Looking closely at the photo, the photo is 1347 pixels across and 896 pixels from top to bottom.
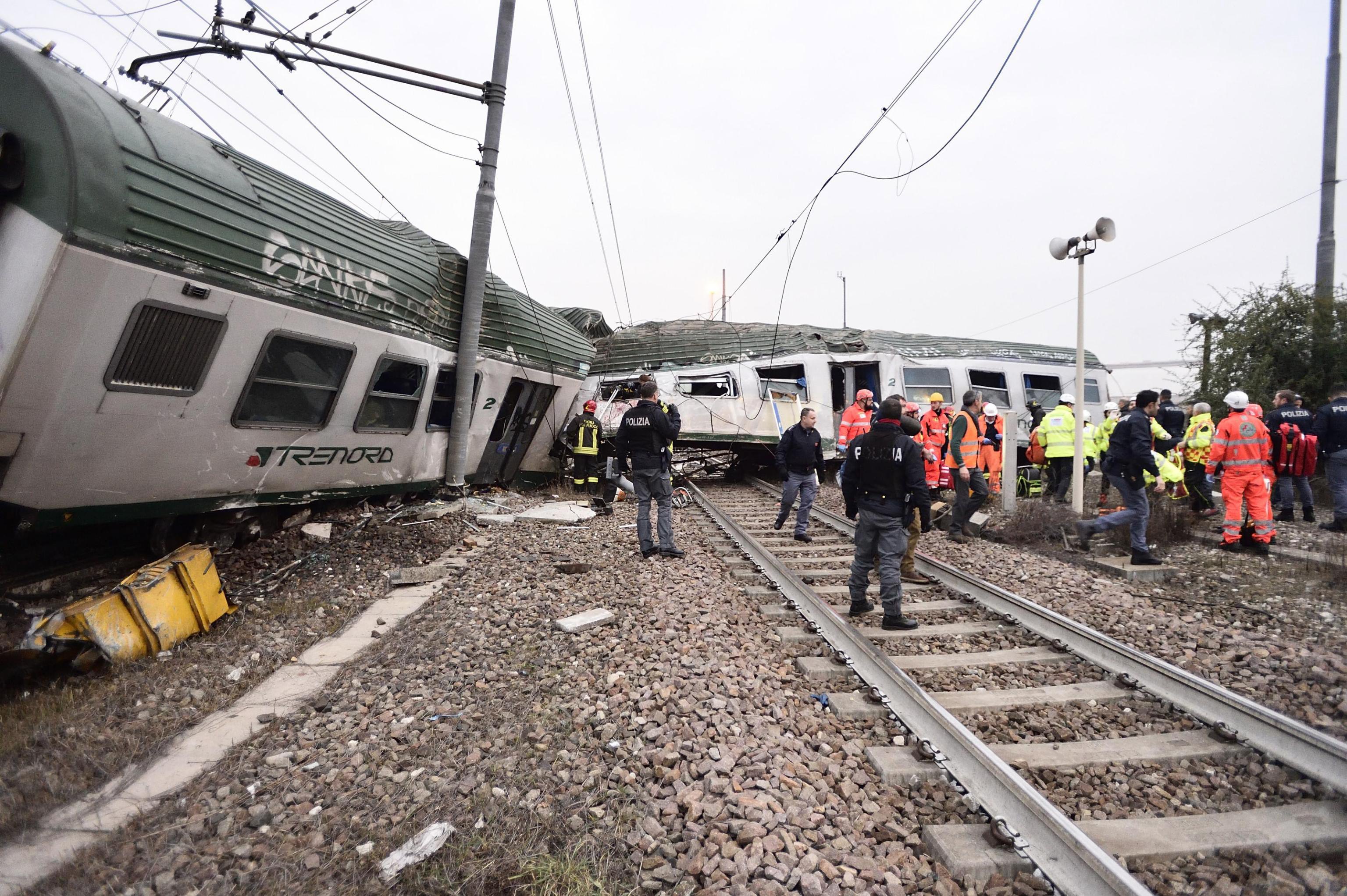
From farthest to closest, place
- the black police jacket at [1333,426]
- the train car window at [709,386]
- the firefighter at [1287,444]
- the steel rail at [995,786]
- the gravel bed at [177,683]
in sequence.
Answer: the train car window at [709,386] < the firefighter at [1287,444] < the black police jacket at [1333,426] < the gravel bed at [177,683] < the steel rail at [995,786]

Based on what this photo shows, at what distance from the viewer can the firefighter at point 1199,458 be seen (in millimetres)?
8914

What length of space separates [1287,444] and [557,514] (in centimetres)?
1007

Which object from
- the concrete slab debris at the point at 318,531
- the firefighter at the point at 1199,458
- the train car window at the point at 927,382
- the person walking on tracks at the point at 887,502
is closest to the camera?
the person walking on tracks at the point at 887,502

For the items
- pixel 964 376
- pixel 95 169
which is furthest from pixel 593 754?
pixel 964 376

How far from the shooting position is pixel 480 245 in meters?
8.53

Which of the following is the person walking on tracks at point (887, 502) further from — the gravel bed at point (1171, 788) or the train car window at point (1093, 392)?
the train car window at point (1093, 392)

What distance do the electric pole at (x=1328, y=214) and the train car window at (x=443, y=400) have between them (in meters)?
14.4

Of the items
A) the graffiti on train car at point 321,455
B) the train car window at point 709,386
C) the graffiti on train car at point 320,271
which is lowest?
the graffiti on train car at point 321,455

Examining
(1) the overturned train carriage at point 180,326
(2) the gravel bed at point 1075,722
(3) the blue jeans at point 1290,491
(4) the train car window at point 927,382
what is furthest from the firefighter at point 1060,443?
(1) the overturned train carriage at point 180,326

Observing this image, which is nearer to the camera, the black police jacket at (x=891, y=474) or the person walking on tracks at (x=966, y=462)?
the black police jacket at (x=891, y=474)

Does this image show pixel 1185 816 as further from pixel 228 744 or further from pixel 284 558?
pixel 284 558

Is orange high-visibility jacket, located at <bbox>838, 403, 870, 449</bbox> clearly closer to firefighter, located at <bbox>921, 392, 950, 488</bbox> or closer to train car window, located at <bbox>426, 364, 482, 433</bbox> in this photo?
firefighter, located at <bbox>921, 392, 950, 488</bbox>

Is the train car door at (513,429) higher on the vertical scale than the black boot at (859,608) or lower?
higher

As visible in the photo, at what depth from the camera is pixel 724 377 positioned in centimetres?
1374
